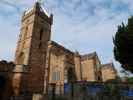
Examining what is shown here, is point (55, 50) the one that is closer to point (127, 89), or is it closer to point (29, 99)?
point (29, 99)

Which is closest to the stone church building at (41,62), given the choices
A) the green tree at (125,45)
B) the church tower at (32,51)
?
the church tower at (32,51)

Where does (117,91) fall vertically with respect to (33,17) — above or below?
below

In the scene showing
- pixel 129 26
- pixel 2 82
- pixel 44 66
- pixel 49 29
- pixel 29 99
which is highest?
pixel 49 29

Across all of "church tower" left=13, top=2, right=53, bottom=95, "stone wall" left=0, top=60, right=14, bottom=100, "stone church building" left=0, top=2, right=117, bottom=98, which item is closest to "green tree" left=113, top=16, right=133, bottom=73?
"stone church building" left=0, top=2, right=117, bottom=98

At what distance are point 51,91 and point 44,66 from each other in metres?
17.7

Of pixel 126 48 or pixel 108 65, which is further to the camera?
pixel 108 65

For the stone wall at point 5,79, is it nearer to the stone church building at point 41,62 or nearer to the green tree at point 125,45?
the stone church building at point 41,62

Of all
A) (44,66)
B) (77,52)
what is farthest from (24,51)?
(77,52)

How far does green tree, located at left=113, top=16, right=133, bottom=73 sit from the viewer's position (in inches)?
896

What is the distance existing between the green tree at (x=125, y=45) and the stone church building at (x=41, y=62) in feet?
44.7

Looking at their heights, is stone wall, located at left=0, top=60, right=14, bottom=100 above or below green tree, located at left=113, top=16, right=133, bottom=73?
below

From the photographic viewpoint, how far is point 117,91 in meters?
20.7

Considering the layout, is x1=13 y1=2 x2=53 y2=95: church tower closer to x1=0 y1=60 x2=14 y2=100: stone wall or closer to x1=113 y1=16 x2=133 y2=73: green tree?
x1=0 y1=60 x2=14 y2=100: stone wall

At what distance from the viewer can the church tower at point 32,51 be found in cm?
3359
